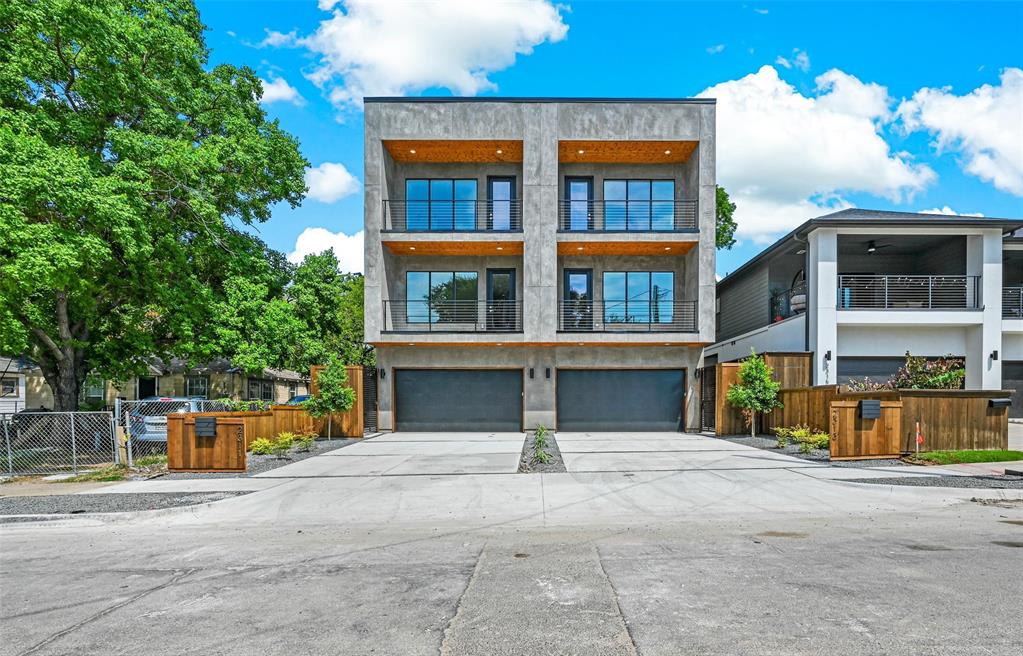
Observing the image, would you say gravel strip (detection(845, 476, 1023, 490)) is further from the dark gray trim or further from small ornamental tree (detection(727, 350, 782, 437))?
the dark gray trim

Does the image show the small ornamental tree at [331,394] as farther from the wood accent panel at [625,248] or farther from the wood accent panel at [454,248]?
the wood accent panel at [625,248]

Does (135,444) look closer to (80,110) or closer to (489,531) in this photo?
(80,110)

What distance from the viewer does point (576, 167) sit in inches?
854

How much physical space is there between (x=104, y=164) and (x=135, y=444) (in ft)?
26.3

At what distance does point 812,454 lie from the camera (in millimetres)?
13758

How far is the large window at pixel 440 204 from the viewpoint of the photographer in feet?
70.4

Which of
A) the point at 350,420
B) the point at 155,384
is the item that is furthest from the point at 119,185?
the point at 155,384

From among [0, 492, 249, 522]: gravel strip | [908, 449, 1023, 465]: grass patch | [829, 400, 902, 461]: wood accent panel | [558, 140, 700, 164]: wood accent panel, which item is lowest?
[0, 492, 249, 522]: gravel strip

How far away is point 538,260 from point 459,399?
5994mm

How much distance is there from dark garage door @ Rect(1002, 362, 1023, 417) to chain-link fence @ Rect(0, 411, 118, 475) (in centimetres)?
2928

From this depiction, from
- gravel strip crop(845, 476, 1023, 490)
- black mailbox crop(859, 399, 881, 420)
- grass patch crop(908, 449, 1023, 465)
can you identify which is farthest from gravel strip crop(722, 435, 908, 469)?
gravel strip crop(845, 476, 1023, 490)

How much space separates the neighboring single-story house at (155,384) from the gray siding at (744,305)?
Answer: 68.0 feet

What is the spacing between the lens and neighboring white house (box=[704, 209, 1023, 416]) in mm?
19219

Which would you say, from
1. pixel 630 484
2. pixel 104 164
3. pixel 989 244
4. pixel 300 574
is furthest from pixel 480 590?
pixel 989 244
